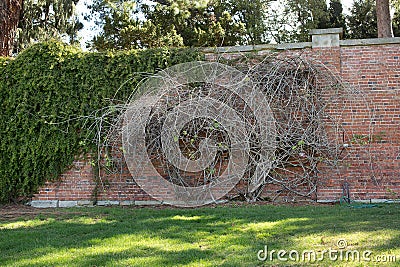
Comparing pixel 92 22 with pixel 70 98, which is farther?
pixel 92 22

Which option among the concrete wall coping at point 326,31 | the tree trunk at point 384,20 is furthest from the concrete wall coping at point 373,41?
the tree trunk at point 384,20

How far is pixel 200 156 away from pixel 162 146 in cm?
66

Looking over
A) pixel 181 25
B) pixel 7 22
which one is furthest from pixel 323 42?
pixel 181 25

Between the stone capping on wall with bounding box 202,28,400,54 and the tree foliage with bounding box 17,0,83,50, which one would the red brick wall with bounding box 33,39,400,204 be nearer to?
the stone capping on wall with bounding box 202,28,400,54

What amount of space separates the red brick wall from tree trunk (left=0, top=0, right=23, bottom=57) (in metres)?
4.41

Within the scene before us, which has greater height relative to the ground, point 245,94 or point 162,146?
point 245,94

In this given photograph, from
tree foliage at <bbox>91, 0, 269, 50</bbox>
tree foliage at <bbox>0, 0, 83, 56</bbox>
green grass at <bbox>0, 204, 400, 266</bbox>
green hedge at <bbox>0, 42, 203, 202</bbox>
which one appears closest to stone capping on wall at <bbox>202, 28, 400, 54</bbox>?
green hedge at <bbox>0, 42, 203, 202</bbox>

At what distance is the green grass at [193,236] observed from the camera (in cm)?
386

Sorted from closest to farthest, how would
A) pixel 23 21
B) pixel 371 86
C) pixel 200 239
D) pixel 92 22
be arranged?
1. pixel 200 239
2. pixel 371 86
3. pixel 23 21
4. pixel 92 22

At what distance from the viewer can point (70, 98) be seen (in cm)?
783

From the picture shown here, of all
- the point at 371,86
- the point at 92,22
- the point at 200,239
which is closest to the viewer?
the point at 200,239

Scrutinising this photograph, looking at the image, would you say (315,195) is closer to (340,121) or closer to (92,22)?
(340,121)

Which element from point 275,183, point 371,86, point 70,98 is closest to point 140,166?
point 70,98

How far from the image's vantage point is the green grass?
3.86 meters
